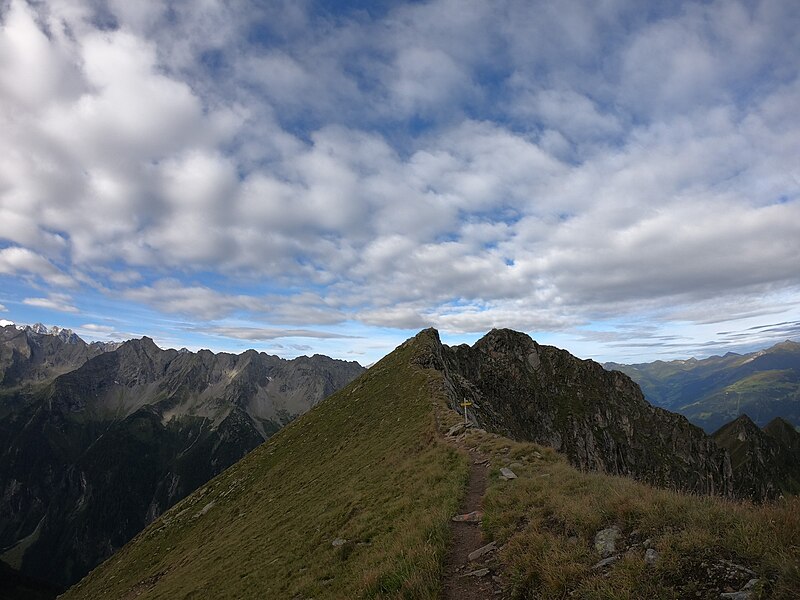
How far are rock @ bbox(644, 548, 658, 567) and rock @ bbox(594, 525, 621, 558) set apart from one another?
33.1 inches

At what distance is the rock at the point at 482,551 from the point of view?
11125 mm

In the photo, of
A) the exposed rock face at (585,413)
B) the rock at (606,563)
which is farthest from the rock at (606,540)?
the exposed rock face at (585,413)

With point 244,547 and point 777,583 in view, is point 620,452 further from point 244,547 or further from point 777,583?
point 777,583

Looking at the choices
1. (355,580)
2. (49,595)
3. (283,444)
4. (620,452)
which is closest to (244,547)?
(355,580)

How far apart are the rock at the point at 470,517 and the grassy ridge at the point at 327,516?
0.56 m

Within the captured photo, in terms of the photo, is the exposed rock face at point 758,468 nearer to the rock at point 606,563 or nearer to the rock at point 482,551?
the rock at point 482,551

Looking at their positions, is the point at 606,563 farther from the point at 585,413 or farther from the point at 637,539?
the point at 585,413

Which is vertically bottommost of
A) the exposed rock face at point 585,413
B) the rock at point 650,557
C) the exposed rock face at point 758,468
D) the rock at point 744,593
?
the exposed rock face at point 758,468

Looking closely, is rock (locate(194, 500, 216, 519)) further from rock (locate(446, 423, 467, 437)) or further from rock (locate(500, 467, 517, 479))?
rock (locate(500, 467, 517, 479))

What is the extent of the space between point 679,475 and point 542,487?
14709cm

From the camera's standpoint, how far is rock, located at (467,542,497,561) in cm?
1112

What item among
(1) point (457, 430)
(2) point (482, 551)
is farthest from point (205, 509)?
(2) point (482, 551)

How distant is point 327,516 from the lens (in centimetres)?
2402

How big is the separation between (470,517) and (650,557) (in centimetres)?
775
